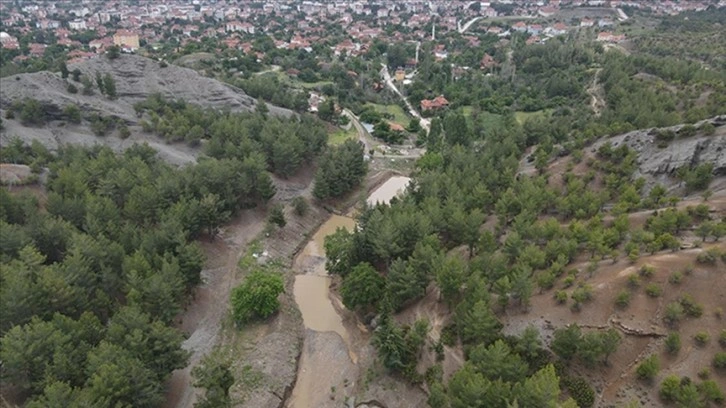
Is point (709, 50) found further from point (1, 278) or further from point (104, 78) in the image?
point (1, 278)

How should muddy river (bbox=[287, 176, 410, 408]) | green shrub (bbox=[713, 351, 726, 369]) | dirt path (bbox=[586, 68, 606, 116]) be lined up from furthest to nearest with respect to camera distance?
dirt path (bbox=[586, 68, 606, 116]) < muddy river (bbox=[287, 176, 410, 408]) < green shrub (bbox=[713, 351, 726, 369])

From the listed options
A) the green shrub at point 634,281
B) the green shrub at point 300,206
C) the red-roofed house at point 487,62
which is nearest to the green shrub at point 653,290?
the green shrub at point 634,281

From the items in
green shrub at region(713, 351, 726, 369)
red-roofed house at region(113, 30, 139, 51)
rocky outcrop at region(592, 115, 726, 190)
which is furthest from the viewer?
red-roofed house at region(113, 30, 139, 51)

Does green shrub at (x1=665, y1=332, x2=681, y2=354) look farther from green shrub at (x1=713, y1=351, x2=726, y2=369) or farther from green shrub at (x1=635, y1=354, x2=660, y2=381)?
green shrub at (x1=713, y1=351, x2=726, y2=369)

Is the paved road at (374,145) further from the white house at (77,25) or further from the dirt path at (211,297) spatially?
the white house at (77,25)

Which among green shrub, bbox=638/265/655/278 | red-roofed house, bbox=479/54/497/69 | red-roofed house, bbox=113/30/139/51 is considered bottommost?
red-roofed house, bbox=113/30/139/51

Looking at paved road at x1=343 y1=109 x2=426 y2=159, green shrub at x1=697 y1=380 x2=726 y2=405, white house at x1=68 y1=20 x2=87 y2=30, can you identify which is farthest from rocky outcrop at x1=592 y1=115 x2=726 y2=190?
white house at x1=68 y1=20 x2=87 y2=30
